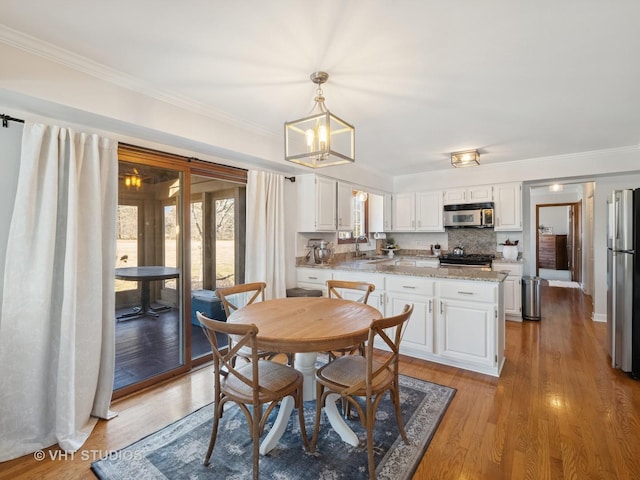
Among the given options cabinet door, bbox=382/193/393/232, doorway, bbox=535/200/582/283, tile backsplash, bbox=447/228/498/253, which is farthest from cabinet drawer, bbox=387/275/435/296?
doorway, bbox=535/200/582/283

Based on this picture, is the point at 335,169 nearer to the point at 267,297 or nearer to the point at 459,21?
the point at 267,297

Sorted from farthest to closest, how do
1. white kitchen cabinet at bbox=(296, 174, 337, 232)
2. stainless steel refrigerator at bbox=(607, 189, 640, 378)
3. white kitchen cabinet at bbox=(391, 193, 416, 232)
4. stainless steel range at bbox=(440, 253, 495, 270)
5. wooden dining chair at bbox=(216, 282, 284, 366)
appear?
white kitchen cabinet at bbox=(391, 193, 416, 232) → stainless steel range at bbox=(440, 253, 495, 270) → white kitchen cabinet at bbox=(296, 174, 337, 232) → stainless steel refrigerator at bbox=(607, 189, 640, 378) → wooden dining chair at bbox=(216, 282, 284, 366)

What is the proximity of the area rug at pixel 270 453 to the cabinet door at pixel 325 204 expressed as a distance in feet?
7.81

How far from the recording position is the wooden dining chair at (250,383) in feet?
5.34

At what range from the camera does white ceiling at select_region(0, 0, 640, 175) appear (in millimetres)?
1584

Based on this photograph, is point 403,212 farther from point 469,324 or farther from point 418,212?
point 469,324

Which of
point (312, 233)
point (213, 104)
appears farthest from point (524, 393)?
point (213, 104)

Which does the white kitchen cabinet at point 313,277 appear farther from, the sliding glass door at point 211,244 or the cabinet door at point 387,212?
the cabinet door at point 387,212

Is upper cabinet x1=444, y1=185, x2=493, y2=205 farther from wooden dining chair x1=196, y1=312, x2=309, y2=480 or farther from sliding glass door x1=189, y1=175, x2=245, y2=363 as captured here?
wooden dining chair x1=196, y1=312, x2=309, y2=480

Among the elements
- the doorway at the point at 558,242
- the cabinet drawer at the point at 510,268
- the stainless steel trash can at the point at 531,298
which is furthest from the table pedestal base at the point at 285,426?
the doorway at the point at 558,242

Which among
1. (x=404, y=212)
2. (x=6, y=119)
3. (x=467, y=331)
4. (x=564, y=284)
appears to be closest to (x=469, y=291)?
(x=467, y=331)

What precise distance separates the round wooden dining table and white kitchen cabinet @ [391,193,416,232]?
12.0ft

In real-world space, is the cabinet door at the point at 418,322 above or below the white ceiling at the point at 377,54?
below

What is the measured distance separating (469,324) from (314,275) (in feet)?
6.14
